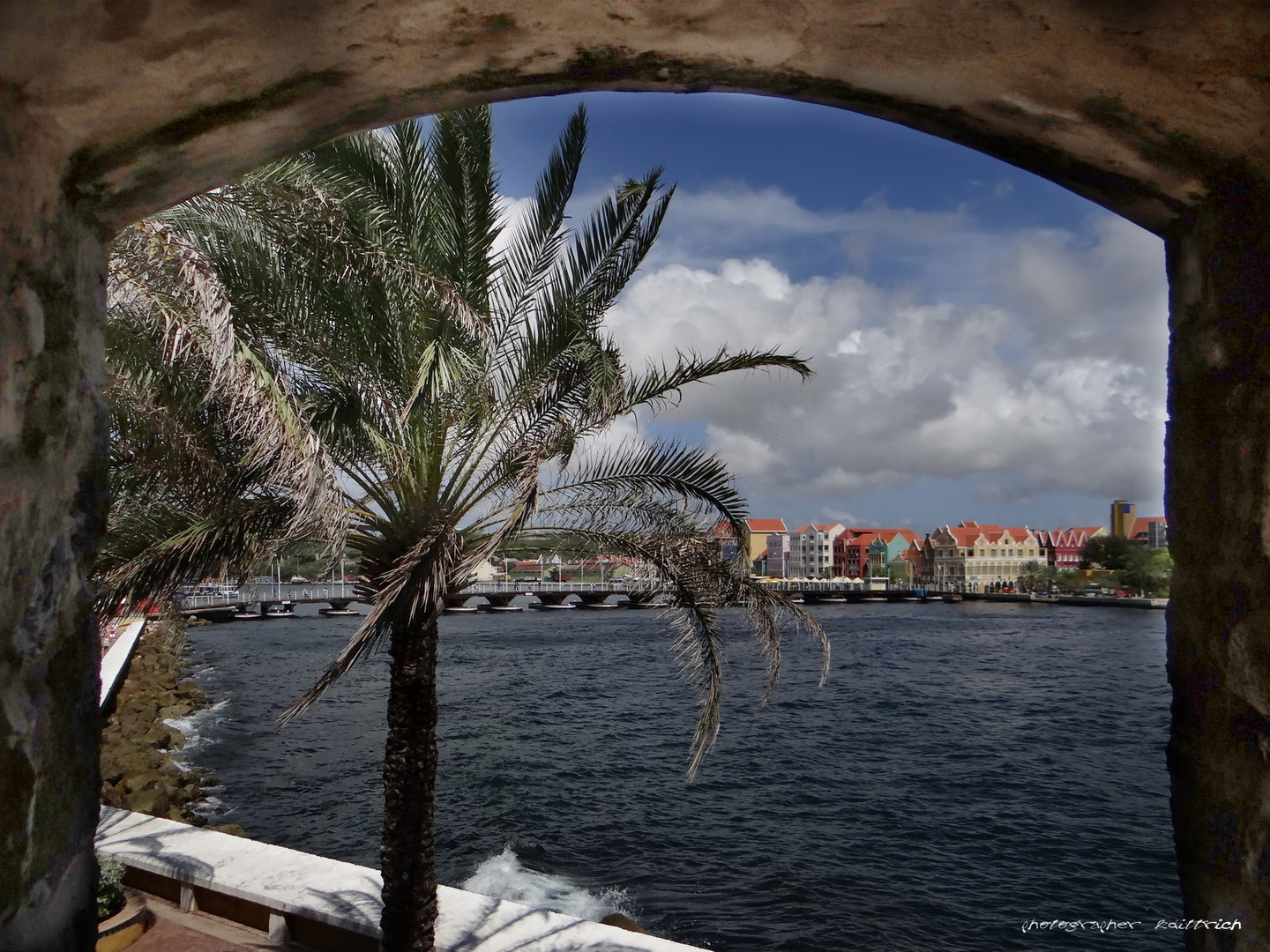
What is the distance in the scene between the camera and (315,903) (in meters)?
7.22

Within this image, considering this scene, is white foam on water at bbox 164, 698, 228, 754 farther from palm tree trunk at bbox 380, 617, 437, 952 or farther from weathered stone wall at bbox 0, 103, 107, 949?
weathered stone wall at bbox 0, 103, 107, 949

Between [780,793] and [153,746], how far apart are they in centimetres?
1416

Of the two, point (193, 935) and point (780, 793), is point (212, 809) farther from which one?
point (780, 793)

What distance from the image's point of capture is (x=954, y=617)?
253 feet

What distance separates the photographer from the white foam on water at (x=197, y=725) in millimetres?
23734

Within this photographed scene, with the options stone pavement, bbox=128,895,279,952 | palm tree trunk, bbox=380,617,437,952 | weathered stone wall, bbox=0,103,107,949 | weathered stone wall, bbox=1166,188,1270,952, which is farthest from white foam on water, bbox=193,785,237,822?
weathered stone wall, bbox=1166,188,1270,952

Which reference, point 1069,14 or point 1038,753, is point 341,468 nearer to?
point 1069,14

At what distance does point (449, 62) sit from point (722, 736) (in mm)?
→ 25711

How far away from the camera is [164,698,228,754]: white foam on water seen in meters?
23.7

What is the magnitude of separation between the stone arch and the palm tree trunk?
4.64 meters

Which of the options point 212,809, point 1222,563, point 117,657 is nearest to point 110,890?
point 1222,563

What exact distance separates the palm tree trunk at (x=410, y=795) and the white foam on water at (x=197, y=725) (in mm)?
19289

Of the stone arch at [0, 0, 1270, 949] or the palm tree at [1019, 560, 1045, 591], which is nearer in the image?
the stone arch at [0, 0, 1270, 949]

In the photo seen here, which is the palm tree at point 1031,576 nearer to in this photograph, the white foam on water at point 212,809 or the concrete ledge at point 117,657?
the concrete ledge at point 117,657
